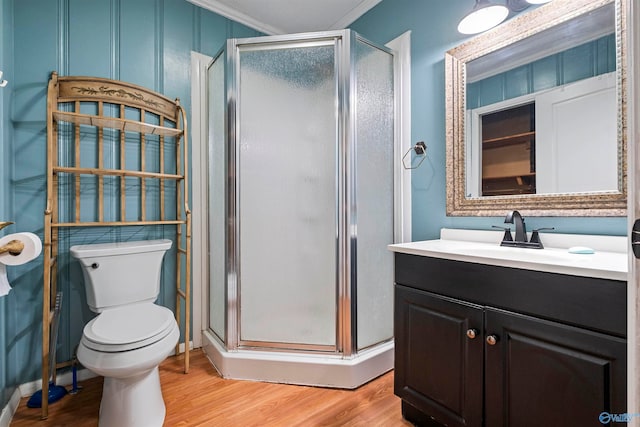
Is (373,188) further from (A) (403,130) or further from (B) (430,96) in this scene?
(B) (430,96)

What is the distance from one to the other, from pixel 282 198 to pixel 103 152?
3.76 feet

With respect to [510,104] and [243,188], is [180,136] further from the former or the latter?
[510,104]

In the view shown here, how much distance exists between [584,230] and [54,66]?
112 inches

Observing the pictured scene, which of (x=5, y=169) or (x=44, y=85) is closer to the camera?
(x=5, y=169)

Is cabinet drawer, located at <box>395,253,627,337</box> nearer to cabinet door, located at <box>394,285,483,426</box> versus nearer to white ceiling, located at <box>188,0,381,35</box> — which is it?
cabinet door, located at <box>394,285,483,426</box>

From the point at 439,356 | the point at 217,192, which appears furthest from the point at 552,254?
the point at 217,192

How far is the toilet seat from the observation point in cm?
131

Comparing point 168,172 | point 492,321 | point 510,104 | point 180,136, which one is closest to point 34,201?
point 168,172

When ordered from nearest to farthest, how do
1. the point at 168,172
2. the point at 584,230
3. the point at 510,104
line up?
the point at 584,230 → the point at 510,104 → the point at 168,172

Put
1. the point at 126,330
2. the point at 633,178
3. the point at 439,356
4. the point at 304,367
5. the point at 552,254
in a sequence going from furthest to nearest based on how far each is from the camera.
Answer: the point at 304,367 → the point at 126,330 → the point at 439,356 → the point at 552,254 → the point at 633,178

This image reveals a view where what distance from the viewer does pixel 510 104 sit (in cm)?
157

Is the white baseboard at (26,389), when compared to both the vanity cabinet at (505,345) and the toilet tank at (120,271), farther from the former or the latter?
the vanity cabinet at (505,345)

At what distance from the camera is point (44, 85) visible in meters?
1.73

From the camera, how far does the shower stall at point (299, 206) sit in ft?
6.05
